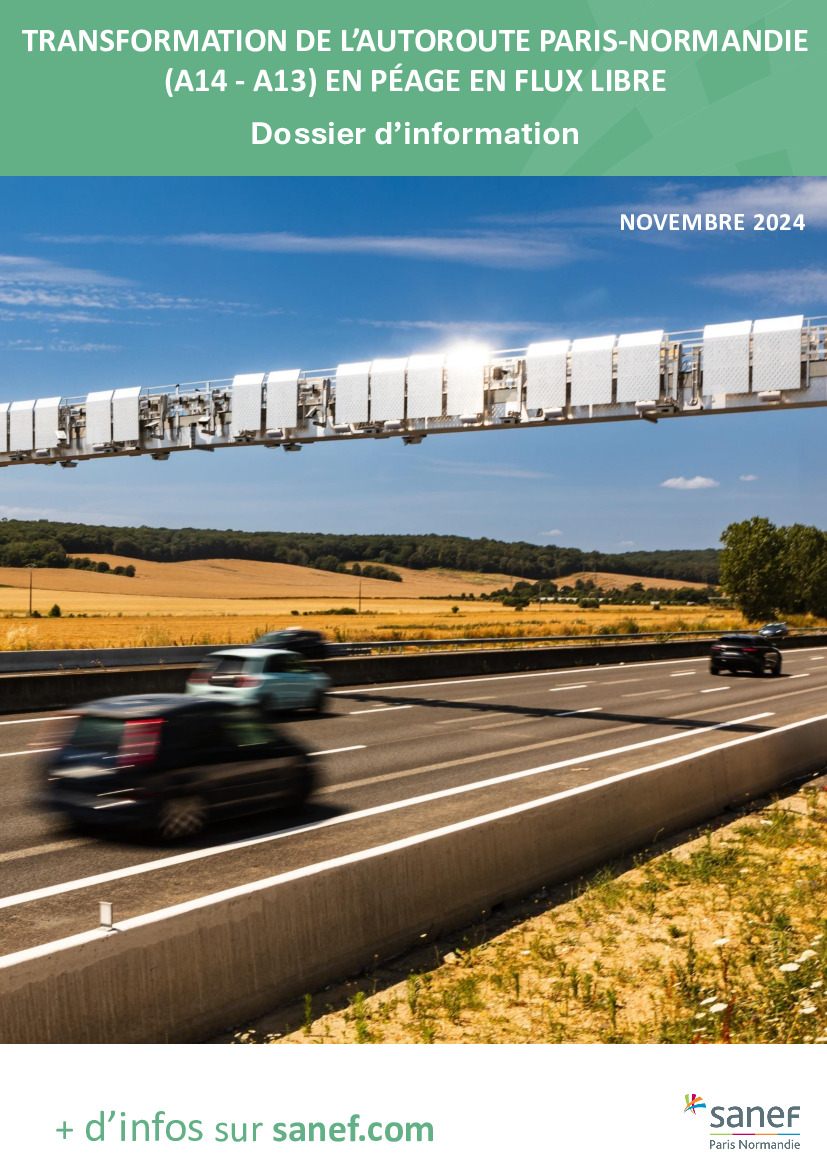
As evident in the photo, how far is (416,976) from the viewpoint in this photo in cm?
621

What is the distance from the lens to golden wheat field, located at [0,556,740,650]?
49.4m

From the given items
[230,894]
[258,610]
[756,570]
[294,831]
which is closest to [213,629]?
[258,610]

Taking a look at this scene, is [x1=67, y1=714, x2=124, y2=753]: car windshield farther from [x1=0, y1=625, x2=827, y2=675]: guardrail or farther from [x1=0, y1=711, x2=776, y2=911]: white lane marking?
[x1=0, y1=625, x2=827, y2=675]: guardrail

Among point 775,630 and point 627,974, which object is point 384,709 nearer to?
point 627,974

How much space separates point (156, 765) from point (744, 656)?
27363mm

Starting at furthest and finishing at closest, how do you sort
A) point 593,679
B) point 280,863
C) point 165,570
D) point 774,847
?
point 165,570, point 593,679, point 774,847, point 280,863

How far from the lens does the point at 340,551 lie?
511 ft

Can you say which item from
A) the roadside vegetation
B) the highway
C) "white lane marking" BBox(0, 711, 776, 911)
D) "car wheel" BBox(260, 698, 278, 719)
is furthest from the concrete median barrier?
"car wheel" BBox(260, 698, 278, 719)

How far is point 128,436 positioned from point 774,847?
23585mm

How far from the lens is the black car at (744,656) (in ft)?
110

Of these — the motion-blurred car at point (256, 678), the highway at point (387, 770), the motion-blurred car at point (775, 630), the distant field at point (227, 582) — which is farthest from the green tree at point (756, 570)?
the motion-blurred car at point (256, 678)

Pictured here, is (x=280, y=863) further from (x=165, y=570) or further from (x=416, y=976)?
(x=165, y=570)

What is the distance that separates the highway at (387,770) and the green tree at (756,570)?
7334cm
